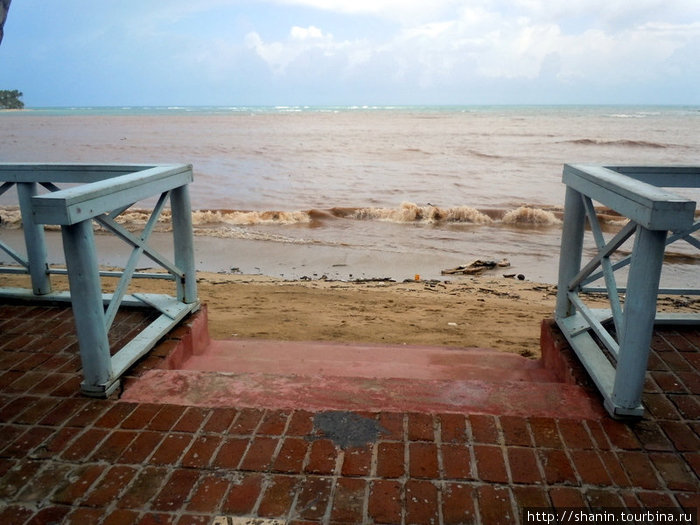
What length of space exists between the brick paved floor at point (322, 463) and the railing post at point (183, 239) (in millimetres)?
1173

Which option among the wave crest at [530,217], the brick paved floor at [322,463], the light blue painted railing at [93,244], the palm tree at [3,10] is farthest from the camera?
the wave crest at [530,217]

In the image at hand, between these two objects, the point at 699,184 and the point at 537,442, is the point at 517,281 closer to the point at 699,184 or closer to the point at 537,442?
the point at 699,184

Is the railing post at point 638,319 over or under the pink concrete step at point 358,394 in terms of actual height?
over

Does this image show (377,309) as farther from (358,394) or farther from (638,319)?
(638,319)

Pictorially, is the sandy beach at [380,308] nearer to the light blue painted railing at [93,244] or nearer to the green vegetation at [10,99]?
the light blue painted railing at [93,244]

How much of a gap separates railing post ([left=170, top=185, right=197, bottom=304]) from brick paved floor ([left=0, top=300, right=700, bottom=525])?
3.85 feet

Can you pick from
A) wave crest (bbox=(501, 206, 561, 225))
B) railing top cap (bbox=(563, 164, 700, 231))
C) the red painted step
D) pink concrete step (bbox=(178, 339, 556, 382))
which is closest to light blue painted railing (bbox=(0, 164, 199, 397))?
the red painted step

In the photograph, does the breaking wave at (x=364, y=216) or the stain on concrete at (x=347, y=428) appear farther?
the breaking wave at (x=364, y=216)

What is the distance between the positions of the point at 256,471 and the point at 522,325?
4.14 meters

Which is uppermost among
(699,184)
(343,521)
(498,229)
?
(699,184)

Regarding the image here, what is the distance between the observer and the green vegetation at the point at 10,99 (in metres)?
110

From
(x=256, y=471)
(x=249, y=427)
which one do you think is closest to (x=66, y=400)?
(x=249, y=427)

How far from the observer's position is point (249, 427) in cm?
263

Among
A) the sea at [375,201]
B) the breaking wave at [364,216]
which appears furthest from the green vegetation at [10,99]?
the breaking wave at [364,216]
